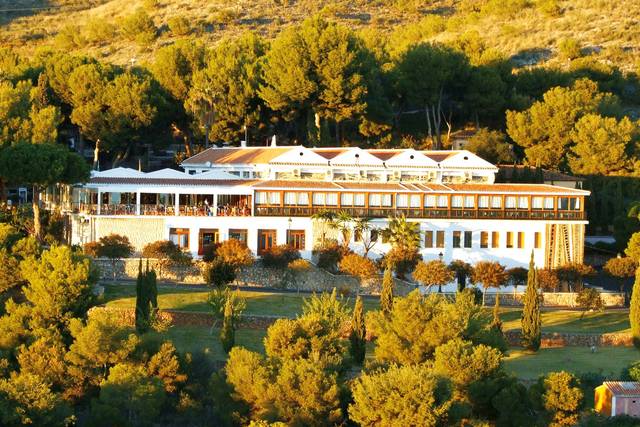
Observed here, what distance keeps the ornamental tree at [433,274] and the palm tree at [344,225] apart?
5.31 metres

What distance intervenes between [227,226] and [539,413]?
76.8 ft

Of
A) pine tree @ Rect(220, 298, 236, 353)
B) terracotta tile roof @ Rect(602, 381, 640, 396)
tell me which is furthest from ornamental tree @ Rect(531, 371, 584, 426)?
pine tree @ Rect(220, 298, 236, 353)

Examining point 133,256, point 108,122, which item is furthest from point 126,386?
point 108,122

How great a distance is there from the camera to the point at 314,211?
57.2m

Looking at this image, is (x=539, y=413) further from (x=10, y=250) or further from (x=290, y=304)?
(x=10, y=250)

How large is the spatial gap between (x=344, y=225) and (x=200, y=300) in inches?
401

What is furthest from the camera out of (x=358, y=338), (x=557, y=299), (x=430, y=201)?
(x=430, y=201)

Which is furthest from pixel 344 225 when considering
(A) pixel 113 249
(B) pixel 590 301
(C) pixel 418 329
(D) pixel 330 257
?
(C) pixel 418 329

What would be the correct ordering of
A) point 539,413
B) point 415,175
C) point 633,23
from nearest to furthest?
point 539,413, point 415,175, point 633,23

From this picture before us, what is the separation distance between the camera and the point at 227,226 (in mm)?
57000

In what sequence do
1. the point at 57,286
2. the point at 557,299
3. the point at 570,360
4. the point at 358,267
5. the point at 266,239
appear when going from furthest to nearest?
the point at 266,239 → the point at 557,299 → the point at 358,267 → the point at 570,360 → the point at 57,286

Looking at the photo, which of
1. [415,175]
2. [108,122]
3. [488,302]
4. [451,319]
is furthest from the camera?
[108,122]

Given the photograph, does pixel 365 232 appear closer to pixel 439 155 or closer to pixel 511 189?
pixel 511 189

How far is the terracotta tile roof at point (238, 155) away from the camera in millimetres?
63031
